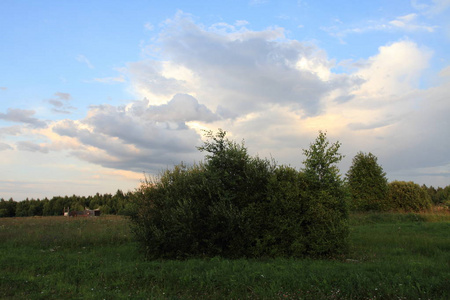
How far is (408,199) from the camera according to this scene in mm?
31219

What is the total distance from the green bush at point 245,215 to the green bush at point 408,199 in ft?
71.7

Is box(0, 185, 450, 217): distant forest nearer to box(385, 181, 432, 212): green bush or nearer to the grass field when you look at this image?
box(385, 181, 432, 212): green bush

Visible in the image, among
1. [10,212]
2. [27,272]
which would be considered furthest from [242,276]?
[10,212]

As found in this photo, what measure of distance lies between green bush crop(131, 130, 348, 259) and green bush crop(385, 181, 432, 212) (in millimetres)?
21842

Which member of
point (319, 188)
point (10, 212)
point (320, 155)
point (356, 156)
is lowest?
point (10, 212)

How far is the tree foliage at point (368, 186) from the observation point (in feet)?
100

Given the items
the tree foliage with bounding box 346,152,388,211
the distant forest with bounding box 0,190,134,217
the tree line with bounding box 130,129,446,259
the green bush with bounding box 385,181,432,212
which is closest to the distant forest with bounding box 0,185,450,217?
the distant forest with bounding box 0,190,134,217

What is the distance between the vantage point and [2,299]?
26.9 feet

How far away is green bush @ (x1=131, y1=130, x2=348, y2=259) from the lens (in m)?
12.5

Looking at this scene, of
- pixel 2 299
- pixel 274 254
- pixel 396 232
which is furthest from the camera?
pixel 396 232

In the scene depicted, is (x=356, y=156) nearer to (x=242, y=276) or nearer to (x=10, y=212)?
(x=242, y=276)

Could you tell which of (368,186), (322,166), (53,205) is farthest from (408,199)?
(53,205)

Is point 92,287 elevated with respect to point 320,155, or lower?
lower

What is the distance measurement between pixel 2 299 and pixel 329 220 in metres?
11.5
